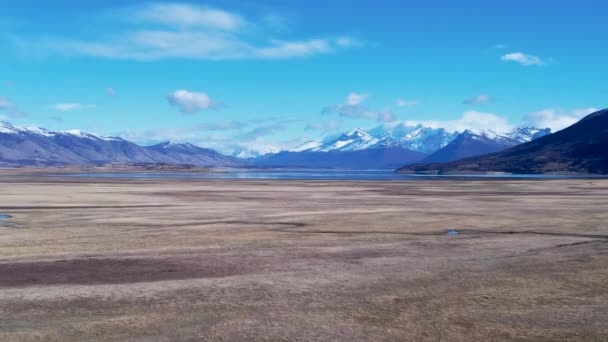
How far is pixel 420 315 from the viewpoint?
55.3 ft

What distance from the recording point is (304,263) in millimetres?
25125

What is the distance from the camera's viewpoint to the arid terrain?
1568cm

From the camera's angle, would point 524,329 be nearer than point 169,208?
Yes

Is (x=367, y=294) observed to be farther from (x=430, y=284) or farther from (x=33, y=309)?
(x=33, y=309)

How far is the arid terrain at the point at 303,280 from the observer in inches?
617

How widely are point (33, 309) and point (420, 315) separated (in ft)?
38.8

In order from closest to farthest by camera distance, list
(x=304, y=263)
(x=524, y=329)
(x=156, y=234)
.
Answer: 1. (x=524, y=329)
2. (x=304, y=263)
3. (x=156, y=234)

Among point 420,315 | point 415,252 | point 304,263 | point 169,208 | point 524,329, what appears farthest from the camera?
point 169,208

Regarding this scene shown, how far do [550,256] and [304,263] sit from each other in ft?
38.1

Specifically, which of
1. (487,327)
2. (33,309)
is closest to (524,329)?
(487,327)

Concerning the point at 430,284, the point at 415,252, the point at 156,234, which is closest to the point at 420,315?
the point at 430,284

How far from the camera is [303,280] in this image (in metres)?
21.6

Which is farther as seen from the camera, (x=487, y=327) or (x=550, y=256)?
(x=550, y=256)

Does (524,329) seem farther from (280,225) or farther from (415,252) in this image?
(280,225)
